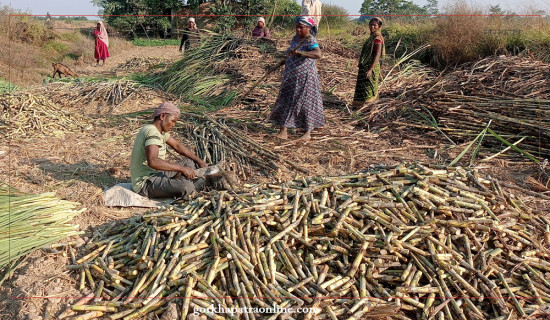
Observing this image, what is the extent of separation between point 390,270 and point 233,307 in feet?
3.09

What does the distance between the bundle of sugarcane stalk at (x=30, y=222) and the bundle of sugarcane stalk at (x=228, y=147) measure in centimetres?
147

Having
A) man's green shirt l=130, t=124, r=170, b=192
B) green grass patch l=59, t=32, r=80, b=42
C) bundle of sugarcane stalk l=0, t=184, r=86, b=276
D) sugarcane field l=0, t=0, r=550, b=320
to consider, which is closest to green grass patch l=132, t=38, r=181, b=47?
green grass patch l=59, t=32, r=80, b=42

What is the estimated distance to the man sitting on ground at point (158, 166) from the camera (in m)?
3.17

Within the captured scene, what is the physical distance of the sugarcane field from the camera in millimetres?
2152

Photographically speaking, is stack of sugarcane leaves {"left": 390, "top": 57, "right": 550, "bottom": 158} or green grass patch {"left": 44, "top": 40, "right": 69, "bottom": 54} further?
green grass patch {"left": 44, "top": 40, "right": 69, "bottom": 54}

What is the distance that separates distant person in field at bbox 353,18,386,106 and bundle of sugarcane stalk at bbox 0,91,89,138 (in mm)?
3981

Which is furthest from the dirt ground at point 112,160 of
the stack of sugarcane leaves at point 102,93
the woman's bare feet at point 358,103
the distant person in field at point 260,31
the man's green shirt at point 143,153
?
the distant person in field at point 260,31

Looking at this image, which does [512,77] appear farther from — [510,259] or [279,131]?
[510,259]

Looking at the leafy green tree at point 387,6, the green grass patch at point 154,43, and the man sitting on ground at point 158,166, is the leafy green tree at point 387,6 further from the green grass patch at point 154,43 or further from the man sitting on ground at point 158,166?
the man sitting on ground at point 158,166

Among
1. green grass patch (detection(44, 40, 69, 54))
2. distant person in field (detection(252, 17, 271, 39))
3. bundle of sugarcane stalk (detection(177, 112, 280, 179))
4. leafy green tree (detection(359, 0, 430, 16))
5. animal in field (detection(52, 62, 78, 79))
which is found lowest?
bundle of sugarcane stalk (detection(177, 112, 280, 179))

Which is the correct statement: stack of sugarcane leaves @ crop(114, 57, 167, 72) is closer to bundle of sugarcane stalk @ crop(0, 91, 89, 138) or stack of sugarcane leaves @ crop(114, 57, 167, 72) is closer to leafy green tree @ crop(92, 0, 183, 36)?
bundle of sugarcane stalk @ crop(0, 91, 89, 138)

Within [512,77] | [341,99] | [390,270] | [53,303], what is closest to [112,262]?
[53,303]

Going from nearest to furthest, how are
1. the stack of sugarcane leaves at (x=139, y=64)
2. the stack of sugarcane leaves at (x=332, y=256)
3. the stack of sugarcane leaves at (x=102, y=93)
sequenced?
1. the stack of sugarcane leaves at (x=332, y=256)
2. the stack of sugarcane leaves at (x=102, y=93)
3. the stack of sugarcane leaves at (x=139, y=64)

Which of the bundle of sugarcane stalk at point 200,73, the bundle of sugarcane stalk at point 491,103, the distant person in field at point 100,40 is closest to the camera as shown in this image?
the bundle of sugarcane stalk at point 491,103
